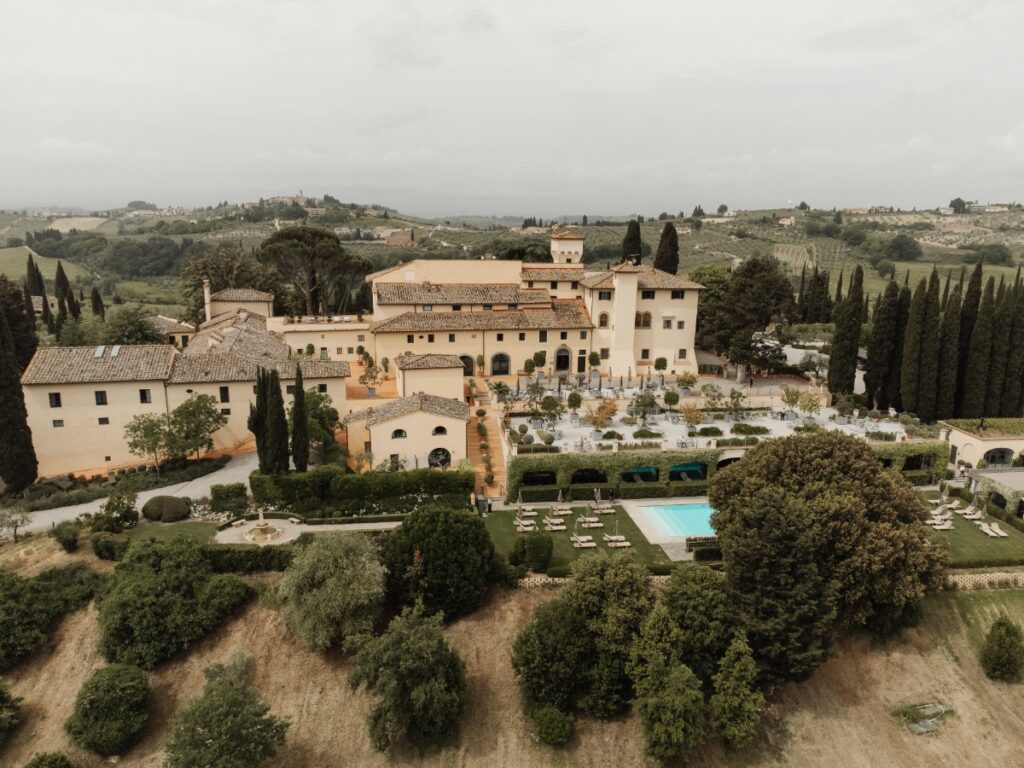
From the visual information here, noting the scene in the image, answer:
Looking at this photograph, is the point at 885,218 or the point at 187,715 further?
the point at 885,218

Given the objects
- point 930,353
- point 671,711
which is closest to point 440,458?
point 671,711

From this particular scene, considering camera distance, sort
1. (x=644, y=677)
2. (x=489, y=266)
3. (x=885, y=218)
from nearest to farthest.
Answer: (x=644, y=677) < (x=489, y=266) < (x=885, y=218)

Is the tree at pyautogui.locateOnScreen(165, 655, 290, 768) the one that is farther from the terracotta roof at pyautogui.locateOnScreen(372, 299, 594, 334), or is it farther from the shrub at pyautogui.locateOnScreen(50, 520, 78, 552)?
the terracotta roof at pyautogui.locateOnScreen(372, 299, 594, 334)

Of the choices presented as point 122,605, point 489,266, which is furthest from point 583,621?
point 489,266

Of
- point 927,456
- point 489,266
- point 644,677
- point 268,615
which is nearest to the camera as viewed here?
point 644,677

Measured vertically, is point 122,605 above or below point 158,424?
below

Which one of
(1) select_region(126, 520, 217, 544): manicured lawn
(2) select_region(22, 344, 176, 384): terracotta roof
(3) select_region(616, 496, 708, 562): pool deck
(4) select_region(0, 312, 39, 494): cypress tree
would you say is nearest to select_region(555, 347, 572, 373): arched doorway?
(3) select_region(616, 496, 708, 562): pool deck

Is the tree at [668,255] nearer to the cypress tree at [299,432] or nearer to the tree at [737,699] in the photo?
the cypress tree at [299,432]

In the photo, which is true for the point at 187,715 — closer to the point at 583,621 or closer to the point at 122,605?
the point at 122,605
